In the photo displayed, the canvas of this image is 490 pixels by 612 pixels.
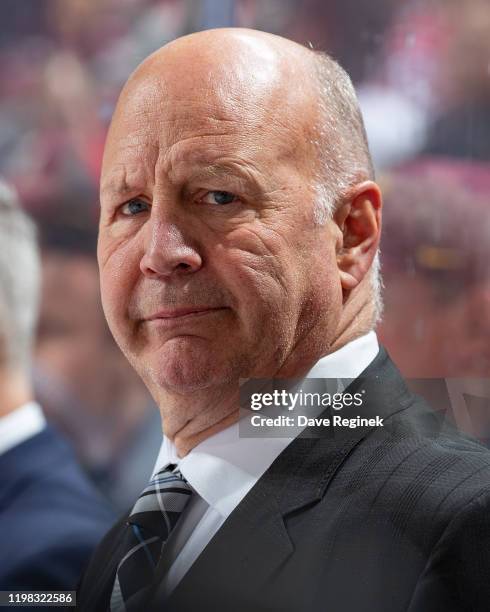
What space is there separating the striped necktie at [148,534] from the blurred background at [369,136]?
0.42 m

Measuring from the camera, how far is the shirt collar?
4.39 ft

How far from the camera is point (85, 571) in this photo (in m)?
1.62

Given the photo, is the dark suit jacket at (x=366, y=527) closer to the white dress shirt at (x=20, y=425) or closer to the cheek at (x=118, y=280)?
the cheek at (x=118, y=280)

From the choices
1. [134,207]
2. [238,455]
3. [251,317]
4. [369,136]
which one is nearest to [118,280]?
[134,207]

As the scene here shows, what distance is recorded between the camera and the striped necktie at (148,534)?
1.37 metres

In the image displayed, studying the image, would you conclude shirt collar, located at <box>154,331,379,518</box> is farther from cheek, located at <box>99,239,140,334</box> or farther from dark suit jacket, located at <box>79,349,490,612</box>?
cheek, located at <box>99,239,140,334</box>

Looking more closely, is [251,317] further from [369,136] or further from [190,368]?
[369,136]

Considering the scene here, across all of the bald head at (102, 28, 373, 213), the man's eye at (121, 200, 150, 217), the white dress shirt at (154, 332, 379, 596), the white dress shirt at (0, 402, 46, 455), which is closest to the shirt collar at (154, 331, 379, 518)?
the white dress shirt at (154, 332, 379, 596)

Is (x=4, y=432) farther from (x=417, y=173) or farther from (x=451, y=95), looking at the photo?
(x=451, y=95)

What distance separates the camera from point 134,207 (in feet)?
4.59

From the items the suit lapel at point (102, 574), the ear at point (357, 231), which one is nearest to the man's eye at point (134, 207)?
the ear at point (357, 231)

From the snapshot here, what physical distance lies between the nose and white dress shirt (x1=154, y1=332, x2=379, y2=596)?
243 mm

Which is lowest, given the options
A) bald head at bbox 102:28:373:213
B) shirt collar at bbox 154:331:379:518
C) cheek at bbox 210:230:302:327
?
shirt collar at bbox 154:331:379:518

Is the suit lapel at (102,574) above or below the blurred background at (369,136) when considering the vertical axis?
below
